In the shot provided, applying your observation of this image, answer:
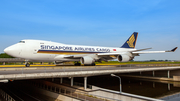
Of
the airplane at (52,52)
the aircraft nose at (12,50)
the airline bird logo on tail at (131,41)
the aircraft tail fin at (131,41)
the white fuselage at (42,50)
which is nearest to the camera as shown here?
the aircraft nose at (12,50)

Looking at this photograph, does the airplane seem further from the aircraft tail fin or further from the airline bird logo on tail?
the airline bird logo on tail

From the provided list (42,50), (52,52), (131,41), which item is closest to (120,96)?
(52,52)

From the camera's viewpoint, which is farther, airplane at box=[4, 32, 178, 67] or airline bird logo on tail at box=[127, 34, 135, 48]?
airline bird logo on tail at box=[127, 34, 135, 48]

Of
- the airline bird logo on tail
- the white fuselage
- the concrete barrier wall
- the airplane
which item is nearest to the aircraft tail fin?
the airline bird logo on tail

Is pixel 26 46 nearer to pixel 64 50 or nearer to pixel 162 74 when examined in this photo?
pixel 64 50

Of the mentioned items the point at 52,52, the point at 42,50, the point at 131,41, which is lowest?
the point at 52,52

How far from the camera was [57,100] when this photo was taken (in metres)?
19.4

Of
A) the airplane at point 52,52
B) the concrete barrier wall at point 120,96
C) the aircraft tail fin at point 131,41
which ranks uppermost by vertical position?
the aircraft tail fin at point 131,41

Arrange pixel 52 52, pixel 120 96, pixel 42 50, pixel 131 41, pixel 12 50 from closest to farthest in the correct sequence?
pixel 120 96, pixel 12 50, pixel 42 50, pixel 52 52, pixel 131 41

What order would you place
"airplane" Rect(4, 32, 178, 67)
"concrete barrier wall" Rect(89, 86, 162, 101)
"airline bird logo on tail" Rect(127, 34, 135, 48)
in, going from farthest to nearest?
1. "airline bird logo on tail" Rect(127, 34, 135, 48)
2. "airplane" Rect(4, 32, 178, 67)
3. "concrete barrier wall" Rect(89, 86, 162, 101)

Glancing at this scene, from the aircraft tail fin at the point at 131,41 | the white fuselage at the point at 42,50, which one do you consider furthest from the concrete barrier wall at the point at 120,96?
the aircraft tail fin at the point at 131,41

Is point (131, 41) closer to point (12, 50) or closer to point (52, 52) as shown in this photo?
point (52, 52)

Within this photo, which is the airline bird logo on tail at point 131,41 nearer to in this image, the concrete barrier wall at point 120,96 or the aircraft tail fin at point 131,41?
the aircraft tail fin at point 131,41

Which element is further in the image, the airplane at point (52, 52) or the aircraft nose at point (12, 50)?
the airplane at point (52, 52)
